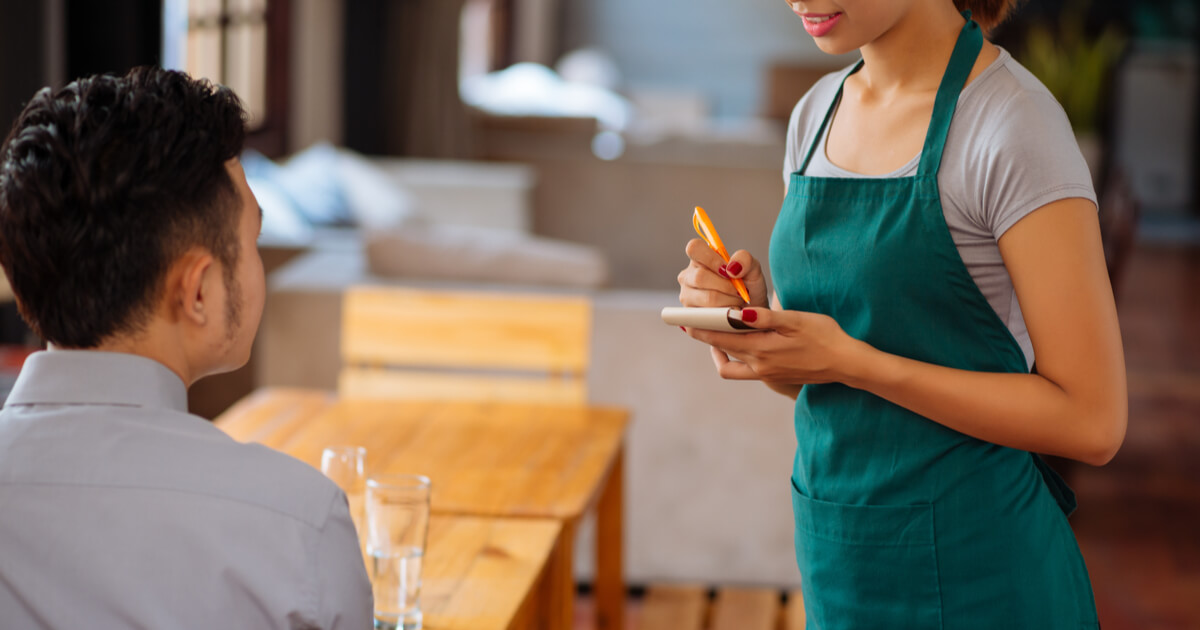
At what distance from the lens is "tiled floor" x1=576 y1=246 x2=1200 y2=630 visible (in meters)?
3.12

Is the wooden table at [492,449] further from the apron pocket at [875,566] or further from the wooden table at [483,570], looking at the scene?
the apron pocket at [875,566]

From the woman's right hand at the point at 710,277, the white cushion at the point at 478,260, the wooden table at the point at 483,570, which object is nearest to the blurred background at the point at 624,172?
the white cushion at the point at 478,260

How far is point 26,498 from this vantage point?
79 centimetres

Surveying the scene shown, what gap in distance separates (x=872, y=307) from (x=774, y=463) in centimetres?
185

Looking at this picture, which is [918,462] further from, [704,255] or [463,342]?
[463,342]

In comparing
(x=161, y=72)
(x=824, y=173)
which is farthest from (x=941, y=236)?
(x=161, y=72)

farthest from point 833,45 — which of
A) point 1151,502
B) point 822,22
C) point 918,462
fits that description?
point 1151,502

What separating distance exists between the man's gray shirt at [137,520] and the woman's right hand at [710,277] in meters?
0.44

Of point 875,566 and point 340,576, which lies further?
point 875,566

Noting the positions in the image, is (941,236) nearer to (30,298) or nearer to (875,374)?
(875,374)

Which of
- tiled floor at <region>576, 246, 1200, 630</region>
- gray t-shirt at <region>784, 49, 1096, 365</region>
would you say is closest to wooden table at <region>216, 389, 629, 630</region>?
gray t-shirt at <region>784, 49, 1096, 365</region>

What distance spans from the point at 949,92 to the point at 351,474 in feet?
2.36

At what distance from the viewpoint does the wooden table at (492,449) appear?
5.29 ft

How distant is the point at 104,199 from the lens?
0.79 m
